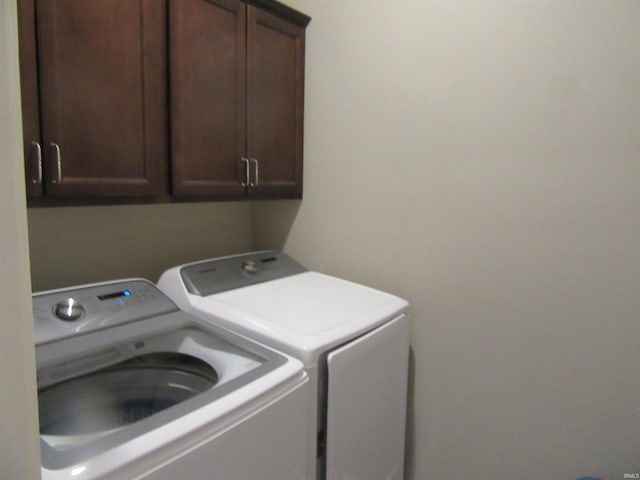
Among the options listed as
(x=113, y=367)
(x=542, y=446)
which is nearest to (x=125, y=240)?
(x=113, y=367)

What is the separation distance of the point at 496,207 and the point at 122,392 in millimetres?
1361

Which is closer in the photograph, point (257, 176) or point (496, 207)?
point (496, 207)

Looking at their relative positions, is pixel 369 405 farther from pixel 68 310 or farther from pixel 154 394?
pixel 68 310

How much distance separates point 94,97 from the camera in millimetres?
1104

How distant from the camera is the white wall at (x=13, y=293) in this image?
0.38 meters

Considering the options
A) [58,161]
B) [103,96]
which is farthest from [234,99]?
[58,161]

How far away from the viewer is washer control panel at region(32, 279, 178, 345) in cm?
111

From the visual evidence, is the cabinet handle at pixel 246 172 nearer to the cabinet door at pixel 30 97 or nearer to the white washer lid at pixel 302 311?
the white washer lid at pixel 302 311

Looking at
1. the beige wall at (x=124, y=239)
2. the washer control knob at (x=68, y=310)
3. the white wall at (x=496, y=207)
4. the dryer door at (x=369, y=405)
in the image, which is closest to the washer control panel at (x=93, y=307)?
the washer control knob at (x=68, y=310)

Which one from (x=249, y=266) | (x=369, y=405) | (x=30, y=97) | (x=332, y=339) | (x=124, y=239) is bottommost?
(x=369, y=405)

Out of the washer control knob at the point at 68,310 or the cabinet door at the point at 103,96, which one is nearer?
the cabinet door at the point at 103,96

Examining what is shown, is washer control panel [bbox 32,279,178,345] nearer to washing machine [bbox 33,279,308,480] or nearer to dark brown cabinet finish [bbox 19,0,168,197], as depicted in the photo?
washing machine [bbox 33,279,308,480]

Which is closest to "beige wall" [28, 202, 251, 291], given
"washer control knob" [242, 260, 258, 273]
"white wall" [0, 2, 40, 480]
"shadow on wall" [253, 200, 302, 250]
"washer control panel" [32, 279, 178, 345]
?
"shadow on wall" [253, 200, 302, 250]

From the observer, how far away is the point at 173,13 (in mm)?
1259
